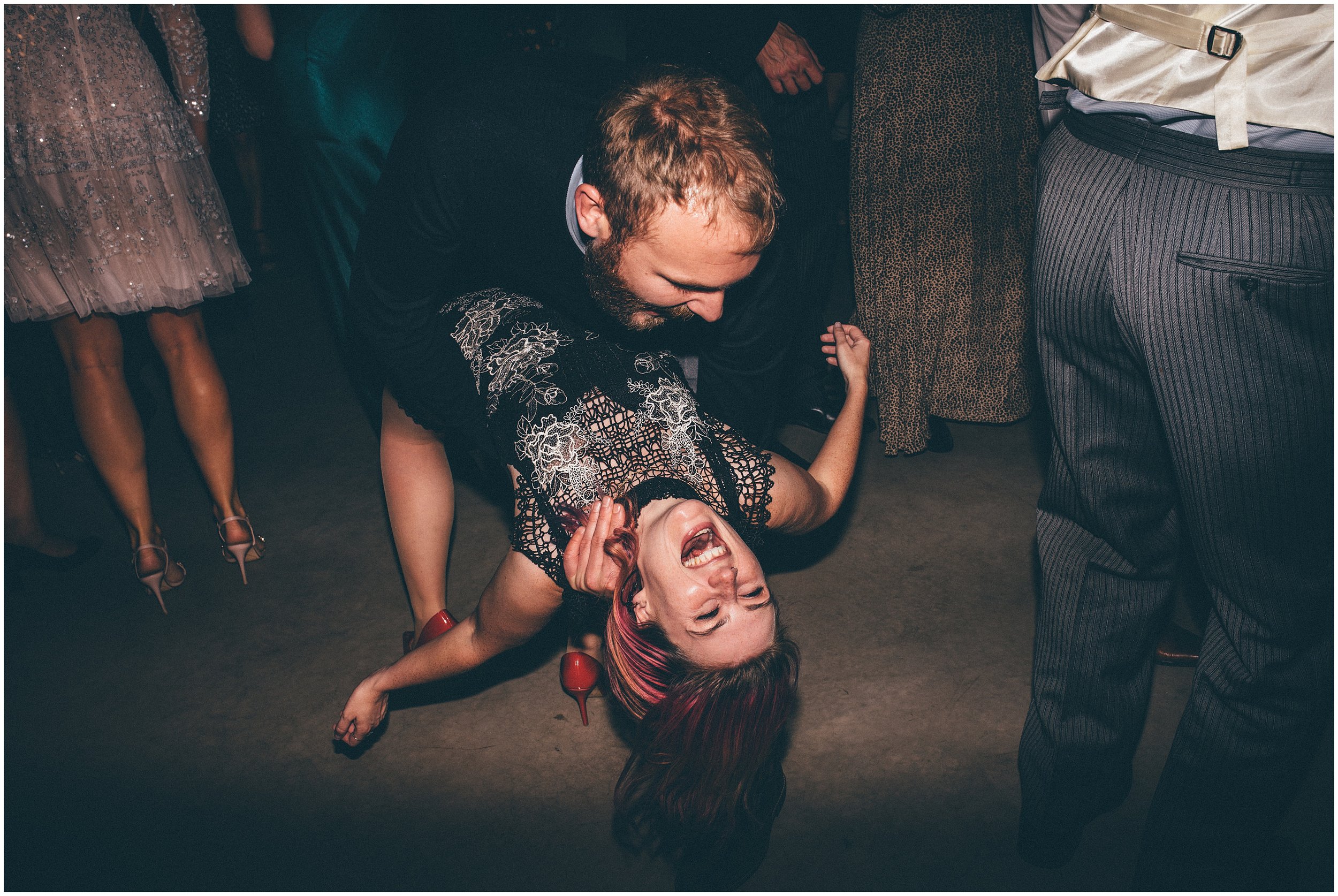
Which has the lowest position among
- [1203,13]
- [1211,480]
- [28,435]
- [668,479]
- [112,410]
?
[28,435]

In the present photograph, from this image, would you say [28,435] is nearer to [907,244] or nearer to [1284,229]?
[907,244]

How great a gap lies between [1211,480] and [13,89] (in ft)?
7.27

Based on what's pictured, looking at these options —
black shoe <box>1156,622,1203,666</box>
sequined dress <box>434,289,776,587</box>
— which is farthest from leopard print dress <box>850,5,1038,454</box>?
sequined dress <box>434,289,776,587</box>

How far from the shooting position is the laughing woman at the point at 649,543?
1.30 meters

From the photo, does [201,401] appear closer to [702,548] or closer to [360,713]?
[360,713]

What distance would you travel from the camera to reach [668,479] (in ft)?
4.75

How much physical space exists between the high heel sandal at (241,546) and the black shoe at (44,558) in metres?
0.34

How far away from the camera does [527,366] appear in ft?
5.26

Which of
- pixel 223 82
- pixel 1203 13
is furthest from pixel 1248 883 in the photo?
pixel 223 82

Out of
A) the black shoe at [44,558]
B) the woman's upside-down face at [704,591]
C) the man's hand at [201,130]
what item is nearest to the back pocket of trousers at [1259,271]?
the woman's upside-down face at [704,591]

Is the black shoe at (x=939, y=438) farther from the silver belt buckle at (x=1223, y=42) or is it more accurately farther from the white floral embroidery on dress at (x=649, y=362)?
the silver belt buckle at (x=1223, y=42)

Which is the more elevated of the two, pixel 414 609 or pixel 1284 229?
pixel 1284 229

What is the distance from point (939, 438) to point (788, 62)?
1.18 metres

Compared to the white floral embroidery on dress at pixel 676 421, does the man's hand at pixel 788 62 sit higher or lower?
higher
